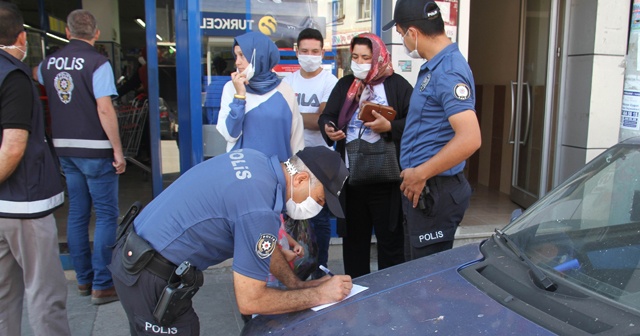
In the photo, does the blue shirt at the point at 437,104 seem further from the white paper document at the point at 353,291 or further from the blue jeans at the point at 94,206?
the blue jeans at the point at 94,206

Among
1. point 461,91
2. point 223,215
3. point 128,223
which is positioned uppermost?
point 461,91

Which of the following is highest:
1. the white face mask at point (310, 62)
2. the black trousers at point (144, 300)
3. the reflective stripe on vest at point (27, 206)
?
the white face mask at point (310, 62)

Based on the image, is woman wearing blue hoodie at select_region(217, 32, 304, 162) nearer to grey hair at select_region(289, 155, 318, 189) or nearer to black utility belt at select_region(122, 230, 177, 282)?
grey hair at select_region(289, 155, 318, 189)

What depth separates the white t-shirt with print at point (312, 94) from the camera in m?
4.20

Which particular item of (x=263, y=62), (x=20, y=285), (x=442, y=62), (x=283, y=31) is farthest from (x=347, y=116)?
(x=20, y=285)

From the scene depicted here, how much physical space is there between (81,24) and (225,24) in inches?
51.4

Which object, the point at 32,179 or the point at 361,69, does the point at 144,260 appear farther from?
the point at 361,69

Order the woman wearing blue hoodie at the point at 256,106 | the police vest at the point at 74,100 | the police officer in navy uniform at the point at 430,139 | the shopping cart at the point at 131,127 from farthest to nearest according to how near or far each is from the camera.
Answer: the shopping cart at the point at 131,127 < the police vest at the point at 74,100 < the woman wearing blue hoodie at the point at 256,106 < the police officer in navy uniform at the point at 430,139

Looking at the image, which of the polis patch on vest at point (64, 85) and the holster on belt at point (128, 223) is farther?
the polis patch on vest at point (64, 85)

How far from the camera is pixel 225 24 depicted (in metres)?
4.77

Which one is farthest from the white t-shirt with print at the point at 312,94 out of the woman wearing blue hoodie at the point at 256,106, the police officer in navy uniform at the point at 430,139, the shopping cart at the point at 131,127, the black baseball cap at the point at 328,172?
the shopping cart at the point at 131,127

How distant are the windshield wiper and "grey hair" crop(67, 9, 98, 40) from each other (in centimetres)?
308

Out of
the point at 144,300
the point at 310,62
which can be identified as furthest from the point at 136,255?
the point at 310,62

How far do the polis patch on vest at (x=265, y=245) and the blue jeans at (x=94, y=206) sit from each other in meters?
2.27
